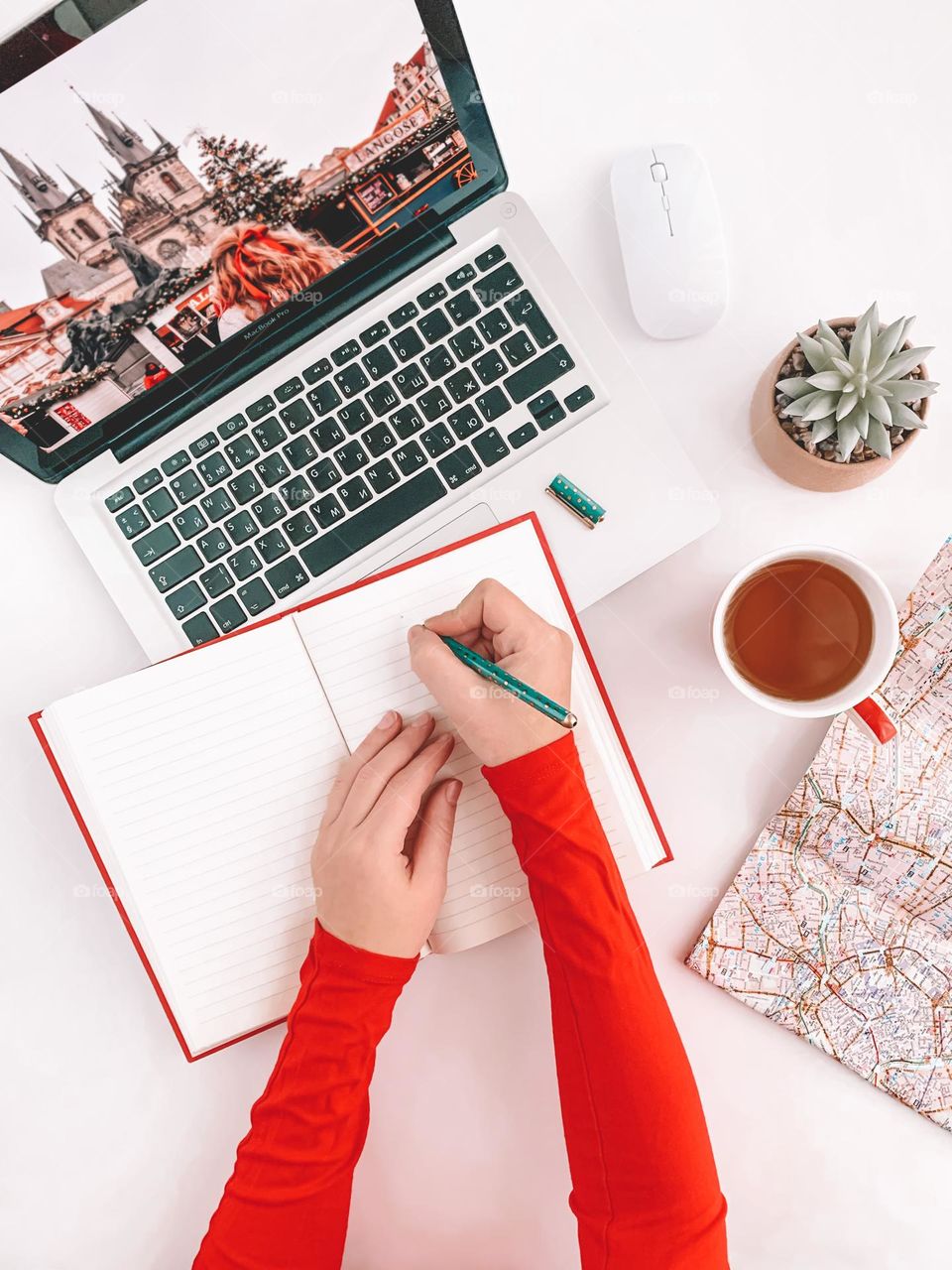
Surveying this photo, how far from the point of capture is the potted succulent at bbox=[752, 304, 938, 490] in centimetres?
57

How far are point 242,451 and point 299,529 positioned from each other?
82mm

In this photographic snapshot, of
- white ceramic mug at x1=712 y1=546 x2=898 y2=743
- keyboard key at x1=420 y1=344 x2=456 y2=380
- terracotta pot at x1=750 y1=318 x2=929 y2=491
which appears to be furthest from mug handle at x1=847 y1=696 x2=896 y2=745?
keyboard key at x1=420 y1=344 x2=456 y2=380

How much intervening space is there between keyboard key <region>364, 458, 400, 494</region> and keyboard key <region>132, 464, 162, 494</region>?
0.18 m

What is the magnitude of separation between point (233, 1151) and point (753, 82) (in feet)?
3.55

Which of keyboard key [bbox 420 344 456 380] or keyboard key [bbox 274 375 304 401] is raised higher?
keyboard key [bbox 274 375 304 401]

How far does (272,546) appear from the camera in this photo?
0.65m

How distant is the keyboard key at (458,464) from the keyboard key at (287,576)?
5.7 inches

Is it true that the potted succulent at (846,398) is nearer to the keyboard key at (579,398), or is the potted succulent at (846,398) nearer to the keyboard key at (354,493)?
the keyboard key at (579,398)

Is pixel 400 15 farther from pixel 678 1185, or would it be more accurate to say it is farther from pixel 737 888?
pixel 678 1185

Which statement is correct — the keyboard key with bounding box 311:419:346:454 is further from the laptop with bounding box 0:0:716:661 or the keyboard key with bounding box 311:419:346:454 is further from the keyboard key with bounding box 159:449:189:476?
the keyboard key with bounding box 159:449:189:476

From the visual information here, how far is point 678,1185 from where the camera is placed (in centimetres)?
59

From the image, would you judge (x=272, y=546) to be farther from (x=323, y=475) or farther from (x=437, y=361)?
(x=437, y=361)

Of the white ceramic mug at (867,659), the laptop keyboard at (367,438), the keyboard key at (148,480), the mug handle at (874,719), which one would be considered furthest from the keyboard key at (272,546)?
the mug handle at (874,719)

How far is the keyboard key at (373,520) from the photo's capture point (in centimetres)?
65
